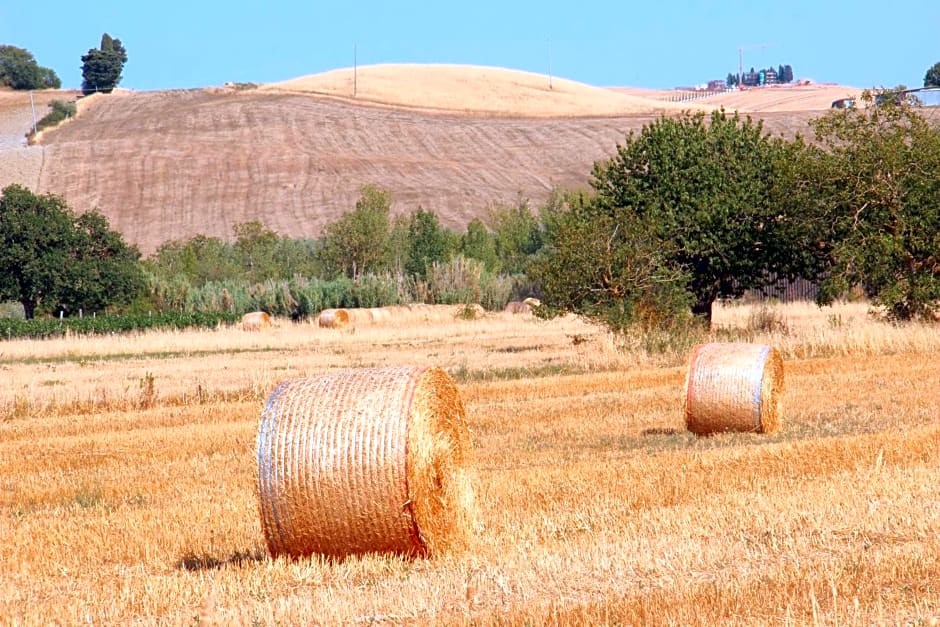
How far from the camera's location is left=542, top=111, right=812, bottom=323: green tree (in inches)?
1361

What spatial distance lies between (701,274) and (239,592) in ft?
94.1

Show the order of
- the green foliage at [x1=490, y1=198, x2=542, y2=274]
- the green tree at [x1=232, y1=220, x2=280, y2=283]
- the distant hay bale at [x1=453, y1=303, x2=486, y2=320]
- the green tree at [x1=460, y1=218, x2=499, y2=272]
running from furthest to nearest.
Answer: the green foliage at [x1=490, y1=198, x2=542, y2=274]
the green tree at [x1=460, y1=218, x2=499, y2=272]
the green tree at [x1=232, y1=220, x2=280, y2=283]
the distant hay bale at [x1=453, y1=303, x2=486, y2=320]

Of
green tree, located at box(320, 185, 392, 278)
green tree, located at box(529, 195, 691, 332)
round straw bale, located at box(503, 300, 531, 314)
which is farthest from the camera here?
green tree, located at box(320, 185, 392, 278)

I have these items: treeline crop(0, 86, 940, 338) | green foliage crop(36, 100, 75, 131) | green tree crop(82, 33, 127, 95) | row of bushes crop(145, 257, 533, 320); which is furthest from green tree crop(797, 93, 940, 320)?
green tree crop(82, 33, 127, 95)

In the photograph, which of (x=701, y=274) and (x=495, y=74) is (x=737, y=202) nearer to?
(x=701, y=274)

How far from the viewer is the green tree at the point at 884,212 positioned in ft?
102

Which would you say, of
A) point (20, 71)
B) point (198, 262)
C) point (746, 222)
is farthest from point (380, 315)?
point (20, 71)

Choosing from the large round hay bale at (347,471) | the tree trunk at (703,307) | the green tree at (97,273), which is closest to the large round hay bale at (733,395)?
the large round hay bale at (347,471)

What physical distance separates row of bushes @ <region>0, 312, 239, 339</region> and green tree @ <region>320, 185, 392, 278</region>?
17.7m

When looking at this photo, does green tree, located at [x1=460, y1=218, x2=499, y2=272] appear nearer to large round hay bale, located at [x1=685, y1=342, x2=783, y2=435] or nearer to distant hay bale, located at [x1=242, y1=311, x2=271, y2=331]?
distant hay bale, located at [x1=242, y1=311, x2=271, y2=331]

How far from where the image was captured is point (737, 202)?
34.7 metres

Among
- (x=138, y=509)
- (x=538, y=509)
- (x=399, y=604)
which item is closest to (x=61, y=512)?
(x=138, y=509)

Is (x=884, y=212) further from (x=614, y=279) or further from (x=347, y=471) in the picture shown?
(x=347, y=471)

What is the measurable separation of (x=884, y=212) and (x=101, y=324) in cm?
2856
